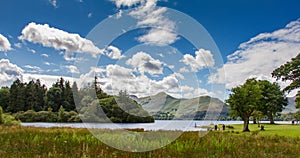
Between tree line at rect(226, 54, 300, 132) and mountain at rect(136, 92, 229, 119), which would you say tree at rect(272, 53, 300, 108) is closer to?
tree line at rect(226, 54, 300, 132)

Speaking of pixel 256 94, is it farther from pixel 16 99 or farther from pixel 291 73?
pixel 16 99

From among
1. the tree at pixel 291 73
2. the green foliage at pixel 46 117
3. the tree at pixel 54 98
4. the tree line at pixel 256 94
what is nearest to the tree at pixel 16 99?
the tree at pixel 54 98

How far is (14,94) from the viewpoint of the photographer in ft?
306

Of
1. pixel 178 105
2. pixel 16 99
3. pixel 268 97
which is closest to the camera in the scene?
pixel 178 105

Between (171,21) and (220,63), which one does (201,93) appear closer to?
(220,63)

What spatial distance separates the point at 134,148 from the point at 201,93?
430cm

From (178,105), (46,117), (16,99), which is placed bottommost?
(46,117)

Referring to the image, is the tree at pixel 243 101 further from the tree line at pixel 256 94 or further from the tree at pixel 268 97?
the tree at pixel 268 97

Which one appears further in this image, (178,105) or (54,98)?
(54,98)

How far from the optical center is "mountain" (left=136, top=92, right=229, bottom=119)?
11758mm

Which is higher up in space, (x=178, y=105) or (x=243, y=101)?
(x=243, y=101)

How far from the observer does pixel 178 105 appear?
12.0 metres

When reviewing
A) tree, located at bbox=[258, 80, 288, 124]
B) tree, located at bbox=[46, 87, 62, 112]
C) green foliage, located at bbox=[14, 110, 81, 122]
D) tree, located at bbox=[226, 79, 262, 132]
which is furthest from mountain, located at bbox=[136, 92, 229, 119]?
tree, located at bbox=[46, 87, 62, 112]

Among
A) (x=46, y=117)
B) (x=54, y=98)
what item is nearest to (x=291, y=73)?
(x=46, y=117)
